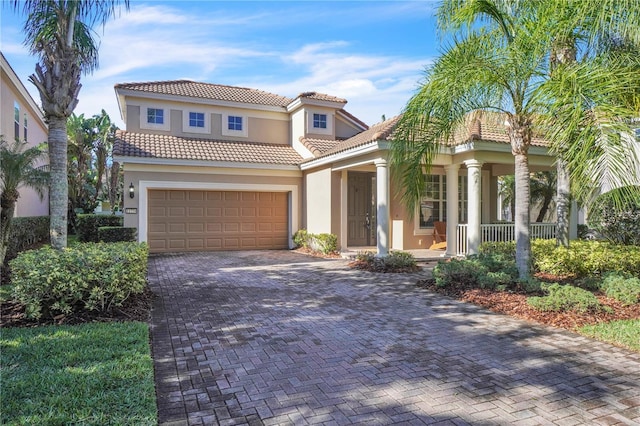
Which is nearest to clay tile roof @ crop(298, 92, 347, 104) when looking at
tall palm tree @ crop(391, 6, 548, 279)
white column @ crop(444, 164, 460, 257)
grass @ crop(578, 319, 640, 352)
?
white column @ crop(444, 164, 460, 257)

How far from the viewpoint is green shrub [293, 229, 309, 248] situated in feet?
48.5

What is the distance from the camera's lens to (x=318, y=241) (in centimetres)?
1364

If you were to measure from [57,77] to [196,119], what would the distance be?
33.0ft

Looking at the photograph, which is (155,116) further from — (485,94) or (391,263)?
(485,94)

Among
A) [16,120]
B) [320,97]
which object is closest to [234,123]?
[320,97]

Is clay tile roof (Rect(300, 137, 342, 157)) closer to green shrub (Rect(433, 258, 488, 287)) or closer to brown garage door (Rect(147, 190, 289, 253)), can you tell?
brown garage door (Rect(147, 190, 289, 253))

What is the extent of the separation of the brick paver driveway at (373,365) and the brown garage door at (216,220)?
7.63 metres

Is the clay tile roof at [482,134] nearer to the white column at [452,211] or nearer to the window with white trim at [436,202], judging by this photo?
the white column at [452,211]

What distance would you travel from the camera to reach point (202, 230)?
48.6 feet

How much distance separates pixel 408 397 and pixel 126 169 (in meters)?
12.8

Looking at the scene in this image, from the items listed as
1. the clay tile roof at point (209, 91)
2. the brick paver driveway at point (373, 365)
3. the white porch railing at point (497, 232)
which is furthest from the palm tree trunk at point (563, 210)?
the clay tile roof at point (209, 91)

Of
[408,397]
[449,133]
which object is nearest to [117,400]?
[408,397]

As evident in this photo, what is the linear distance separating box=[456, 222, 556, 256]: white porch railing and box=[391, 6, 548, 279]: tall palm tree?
468cm

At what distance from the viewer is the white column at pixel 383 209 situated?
11.1 meters
